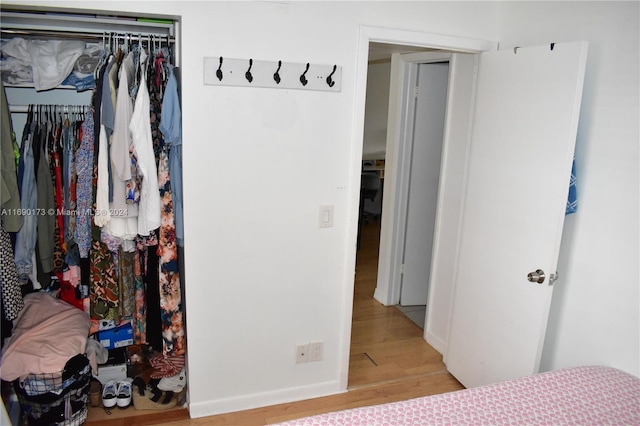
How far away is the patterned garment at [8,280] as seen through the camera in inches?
82.6

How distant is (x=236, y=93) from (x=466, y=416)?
1.70 m

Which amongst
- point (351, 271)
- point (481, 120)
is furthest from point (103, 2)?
point (481, 120)

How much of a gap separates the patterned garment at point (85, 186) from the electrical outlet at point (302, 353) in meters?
1.24

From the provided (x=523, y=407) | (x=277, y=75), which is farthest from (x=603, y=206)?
(x=277, y=75)

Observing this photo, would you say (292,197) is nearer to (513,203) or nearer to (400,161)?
(513,203)

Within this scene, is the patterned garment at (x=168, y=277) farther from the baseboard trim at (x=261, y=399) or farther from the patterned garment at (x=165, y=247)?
the baseboard trim at (x=261, y=399)

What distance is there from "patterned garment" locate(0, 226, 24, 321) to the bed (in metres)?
1.44

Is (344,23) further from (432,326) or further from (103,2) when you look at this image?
(432,326)

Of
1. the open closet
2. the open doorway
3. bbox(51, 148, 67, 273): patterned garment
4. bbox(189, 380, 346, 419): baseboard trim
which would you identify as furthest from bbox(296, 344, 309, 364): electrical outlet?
bbox(51, 148, 67, 273): patterned garment

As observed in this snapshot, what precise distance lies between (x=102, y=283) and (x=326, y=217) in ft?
3.95

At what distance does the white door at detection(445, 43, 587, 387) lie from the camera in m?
2.14

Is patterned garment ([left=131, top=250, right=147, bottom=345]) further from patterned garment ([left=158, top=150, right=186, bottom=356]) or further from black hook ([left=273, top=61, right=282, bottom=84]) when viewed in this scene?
black hook ([left=273, top=61, right=282, bottom=84])

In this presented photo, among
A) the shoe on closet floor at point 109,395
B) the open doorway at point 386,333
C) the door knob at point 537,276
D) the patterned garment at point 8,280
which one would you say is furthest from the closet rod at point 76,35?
the door knob at point 537,276

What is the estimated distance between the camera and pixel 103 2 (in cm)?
203
